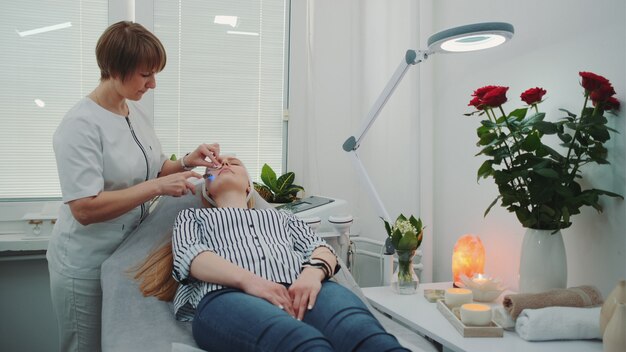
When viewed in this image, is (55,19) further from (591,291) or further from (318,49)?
(591,291)

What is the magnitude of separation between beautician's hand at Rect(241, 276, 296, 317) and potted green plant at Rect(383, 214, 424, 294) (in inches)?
19.2

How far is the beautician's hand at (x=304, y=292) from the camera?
1298 millimetres

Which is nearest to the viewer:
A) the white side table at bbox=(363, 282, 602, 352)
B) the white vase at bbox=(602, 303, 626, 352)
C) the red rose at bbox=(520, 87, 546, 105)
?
the white vase at bbox=(602, 303, 626, 352)

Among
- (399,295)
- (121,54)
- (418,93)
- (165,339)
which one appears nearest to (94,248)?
(165,339)

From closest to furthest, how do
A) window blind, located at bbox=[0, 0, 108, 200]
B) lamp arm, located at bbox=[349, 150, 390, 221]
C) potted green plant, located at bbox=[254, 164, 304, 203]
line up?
lamp arm, located at bbox=[349, 150, 390, 221], window blind, located at bbox=[0, 0, 108, 200], potted green plant, located at bbox=[254, 164, 304, 203]

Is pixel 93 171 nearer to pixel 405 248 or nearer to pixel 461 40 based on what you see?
pixel 405 248

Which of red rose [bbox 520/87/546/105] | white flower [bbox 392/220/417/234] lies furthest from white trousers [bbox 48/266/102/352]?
red rose [bbox 520/87/546/105]

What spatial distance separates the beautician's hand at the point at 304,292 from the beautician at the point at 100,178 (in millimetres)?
438

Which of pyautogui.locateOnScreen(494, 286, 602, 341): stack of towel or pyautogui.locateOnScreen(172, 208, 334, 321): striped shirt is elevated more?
pyautogui.locateOnScreen(172, 208, 334, 321): striped shirt

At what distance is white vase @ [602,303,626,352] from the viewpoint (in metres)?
1.05

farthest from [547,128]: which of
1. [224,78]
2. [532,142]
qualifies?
[224,78]

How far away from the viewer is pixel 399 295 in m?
1.68

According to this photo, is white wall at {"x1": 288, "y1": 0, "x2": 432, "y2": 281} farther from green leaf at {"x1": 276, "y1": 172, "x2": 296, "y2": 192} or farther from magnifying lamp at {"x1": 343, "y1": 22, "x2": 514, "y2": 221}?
magnifying lamp at {"x1": 343, "y1": 22, "x2": 514, "y2": 221}

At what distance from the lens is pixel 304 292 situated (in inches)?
51.8
